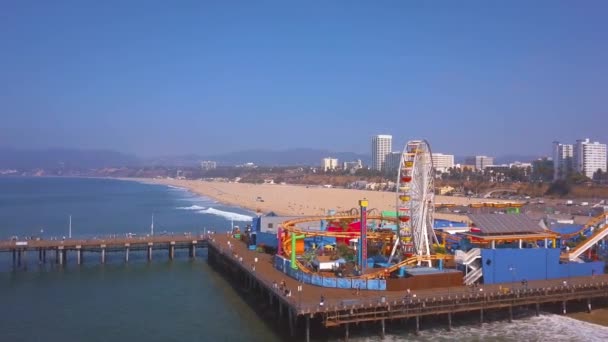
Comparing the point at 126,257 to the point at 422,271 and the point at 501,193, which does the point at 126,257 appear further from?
the point at 501,193

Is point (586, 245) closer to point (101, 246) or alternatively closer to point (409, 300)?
point (409, 300)

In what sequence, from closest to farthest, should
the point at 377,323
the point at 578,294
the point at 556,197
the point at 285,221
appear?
the point at 377,323 → the point at 578,294 → the point at 285,221 → the point at 556,197

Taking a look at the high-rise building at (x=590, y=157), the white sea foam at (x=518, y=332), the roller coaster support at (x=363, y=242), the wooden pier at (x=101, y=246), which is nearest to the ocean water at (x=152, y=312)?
the white sea foam at (x=518, y=332)

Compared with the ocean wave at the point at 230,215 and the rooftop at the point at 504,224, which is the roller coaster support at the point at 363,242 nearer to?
the rooftop at the point at 504,224

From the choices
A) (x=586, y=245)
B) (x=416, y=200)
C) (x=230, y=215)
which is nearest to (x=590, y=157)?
(x=230, y=215)

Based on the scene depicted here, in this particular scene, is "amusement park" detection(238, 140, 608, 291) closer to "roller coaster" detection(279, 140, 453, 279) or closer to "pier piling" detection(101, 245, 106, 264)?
"roller coaster" detection(279, 140, 453, 279)

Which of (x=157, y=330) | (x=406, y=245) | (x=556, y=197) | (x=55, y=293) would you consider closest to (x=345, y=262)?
(x=406, y=245)
